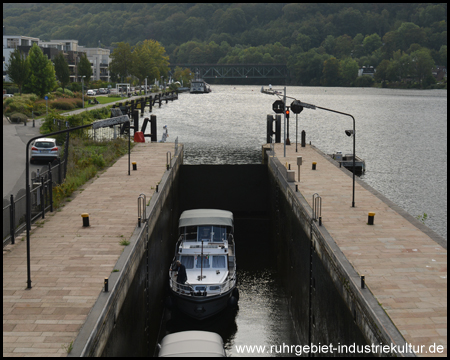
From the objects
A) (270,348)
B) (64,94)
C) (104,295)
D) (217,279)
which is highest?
(64,94)

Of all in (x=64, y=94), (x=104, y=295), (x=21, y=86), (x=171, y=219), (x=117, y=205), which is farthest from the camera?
(x=64, y=94)

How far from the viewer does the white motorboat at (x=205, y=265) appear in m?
20.5

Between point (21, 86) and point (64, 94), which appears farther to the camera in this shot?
point (64, 94)

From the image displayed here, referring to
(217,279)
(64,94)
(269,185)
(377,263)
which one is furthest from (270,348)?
(64,94)

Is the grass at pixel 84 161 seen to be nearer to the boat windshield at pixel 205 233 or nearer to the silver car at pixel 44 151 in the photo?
the silver car at pixel 44 151

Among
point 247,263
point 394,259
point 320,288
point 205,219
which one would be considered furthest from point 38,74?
point 394,259

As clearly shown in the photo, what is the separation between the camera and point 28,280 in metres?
14.6

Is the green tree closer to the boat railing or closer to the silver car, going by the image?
the silver car

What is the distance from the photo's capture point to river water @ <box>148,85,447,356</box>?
72.8 feet

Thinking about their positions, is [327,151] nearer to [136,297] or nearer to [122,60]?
[136,297]

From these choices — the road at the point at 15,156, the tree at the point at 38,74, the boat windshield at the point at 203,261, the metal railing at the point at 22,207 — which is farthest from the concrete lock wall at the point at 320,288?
the tree at the point at 38,74

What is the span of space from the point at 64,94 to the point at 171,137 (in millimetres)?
37132

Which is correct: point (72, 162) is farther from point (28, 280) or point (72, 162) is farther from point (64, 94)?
point (64, 94)

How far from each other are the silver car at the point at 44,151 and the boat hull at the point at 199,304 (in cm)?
2139
